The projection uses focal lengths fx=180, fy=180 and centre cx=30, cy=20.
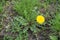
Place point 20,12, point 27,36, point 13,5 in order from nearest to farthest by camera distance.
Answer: point 27,36 → point 20,12 → point 13,5

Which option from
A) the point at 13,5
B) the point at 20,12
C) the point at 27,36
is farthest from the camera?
the point at 13,5

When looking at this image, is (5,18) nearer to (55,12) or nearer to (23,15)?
(23,15)

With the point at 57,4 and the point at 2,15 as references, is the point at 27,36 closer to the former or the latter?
Answer: the point at 2,15

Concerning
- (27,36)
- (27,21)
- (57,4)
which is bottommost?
(27,36)

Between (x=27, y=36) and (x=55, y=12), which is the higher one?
(x=55, y=12)

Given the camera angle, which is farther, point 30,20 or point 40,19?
point 30,20

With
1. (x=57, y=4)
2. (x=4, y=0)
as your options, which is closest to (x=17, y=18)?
(x=4, y=0)

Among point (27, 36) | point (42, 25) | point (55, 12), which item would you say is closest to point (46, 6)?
point (55, 12)

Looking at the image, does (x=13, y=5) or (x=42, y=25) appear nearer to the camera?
(x=42, y=25)
